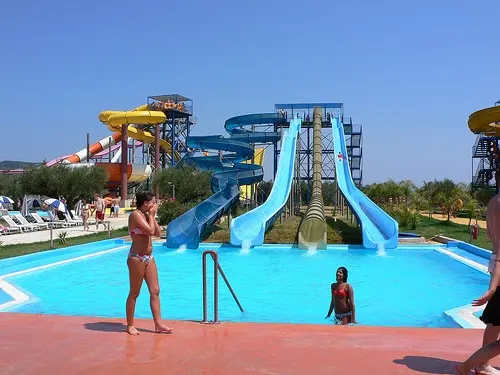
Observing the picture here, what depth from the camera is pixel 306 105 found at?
88.9 ft

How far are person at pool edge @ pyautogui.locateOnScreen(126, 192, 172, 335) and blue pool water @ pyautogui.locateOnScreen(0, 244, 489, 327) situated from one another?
2627 millimetres

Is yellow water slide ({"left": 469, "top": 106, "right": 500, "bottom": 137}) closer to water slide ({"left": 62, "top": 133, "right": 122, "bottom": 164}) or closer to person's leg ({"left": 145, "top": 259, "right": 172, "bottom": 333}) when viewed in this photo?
person's leg ({"left": 145, "top": 259, "right": 172, "bottom": 333})

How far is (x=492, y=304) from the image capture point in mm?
2939

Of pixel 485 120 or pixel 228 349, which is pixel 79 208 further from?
pixel 228 349

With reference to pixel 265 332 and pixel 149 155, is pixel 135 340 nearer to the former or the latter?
pixel 265 332

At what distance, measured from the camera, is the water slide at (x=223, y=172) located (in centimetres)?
1377

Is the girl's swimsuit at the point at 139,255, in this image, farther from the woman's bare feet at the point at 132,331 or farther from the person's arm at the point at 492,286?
the person's arm at the point at 492,286

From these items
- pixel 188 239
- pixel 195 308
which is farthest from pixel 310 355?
pixel 188 239

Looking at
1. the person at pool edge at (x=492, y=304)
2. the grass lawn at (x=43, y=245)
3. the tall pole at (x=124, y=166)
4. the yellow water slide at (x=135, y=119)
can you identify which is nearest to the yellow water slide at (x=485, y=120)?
the grass lawn at (x=43, y=245)

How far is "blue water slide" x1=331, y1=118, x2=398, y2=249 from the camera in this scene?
13194 millimetres

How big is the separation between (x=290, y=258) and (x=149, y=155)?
1150 inches

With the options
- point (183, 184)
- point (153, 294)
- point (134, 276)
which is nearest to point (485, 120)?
point (183, 184)

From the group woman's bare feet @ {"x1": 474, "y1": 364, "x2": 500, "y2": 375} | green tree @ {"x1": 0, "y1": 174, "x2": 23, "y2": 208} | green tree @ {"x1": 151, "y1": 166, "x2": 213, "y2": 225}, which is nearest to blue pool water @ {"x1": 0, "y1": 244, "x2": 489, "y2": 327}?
woman's bare feet @ {"x1": 474, "y1": 364, "x2": 500, "y2": 375}

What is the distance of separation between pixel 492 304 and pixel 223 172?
62.3 ft
